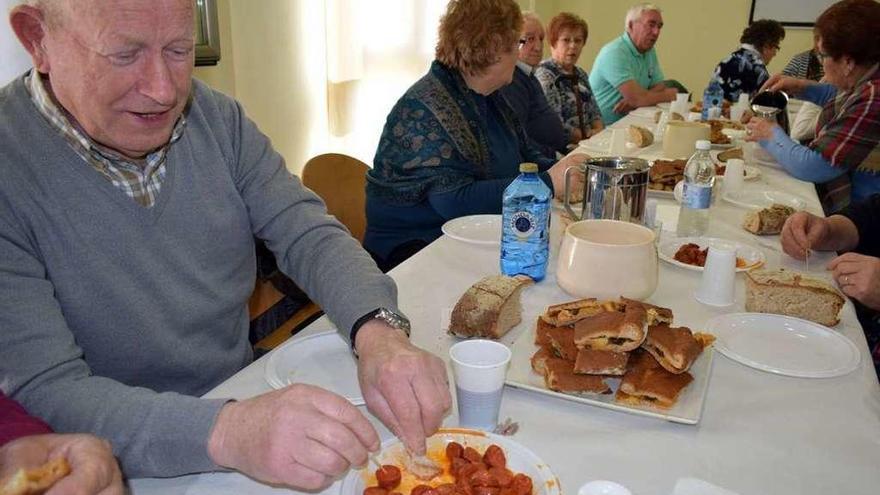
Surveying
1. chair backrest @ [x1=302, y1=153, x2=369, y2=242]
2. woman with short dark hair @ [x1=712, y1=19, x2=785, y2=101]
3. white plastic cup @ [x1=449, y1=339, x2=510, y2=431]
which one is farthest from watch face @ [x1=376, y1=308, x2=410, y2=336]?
woman with short dark hair @ [x1=712, y1=19, x2=785, y2=101]

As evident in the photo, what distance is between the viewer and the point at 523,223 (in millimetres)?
1411

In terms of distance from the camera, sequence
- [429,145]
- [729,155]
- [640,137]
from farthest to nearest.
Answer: [640,137] < [729,155] < [429,145]

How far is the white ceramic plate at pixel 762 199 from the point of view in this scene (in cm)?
216

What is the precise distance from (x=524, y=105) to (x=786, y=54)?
4278mm

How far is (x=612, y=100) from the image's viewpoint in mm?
4977

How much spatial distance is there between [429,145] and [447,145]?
6 cm

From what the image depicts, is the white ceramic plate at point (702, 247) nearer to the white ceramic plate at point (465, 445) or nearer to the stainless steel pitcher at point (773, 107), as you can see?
the white ceramic plate at point (465, 445)

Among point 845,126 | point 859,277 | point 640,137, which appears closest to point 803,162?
point 845,126

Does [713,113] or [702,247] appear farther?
[713,113]

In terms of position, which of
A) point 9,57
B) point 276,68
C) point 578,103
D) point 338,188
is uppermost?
point 9,57

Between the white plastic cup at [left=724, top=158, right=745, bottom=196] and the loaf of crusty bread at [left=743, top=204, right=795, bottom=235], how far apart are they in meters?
A: 0.38

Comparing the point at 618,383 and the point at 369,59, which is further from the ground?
the point at 369,59

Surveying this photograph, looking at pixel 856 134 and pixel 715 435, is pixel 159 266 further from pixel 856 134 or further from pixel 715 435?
pixel 856 134

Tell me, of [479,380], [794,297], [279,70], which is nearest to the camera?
[479,380]
